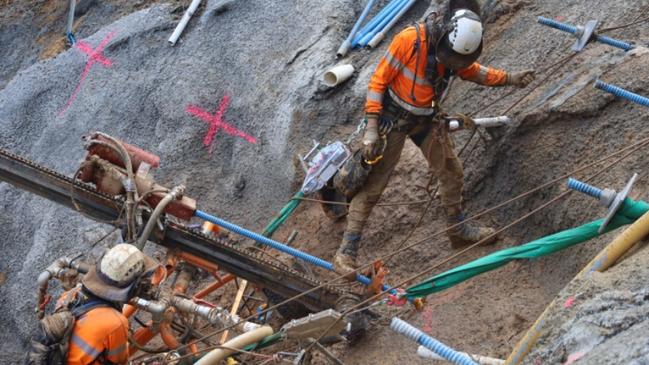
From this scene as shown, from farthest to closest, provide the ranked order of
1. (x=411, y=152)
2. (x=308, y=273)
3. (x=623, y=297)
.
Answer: (x=411, y=152) → (x=308, y=273) → (x=623, y=297)

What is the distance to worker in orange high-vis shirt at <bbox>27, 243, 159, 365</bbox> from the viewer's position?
16.0 ft

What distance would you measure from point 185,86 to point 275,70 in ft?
3.88

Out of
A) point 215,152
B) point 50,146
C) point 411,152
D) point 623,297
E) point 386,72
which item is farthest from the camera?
point 50,146

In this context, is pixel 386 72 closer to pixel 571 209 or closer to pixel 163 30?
pixel 571 209

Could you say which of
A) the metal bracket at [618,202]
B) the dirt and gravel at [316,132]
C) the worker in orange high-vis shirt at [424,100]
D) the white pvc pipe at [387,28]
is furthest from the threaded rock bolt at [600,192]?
the white pvc pipe at [387,28]

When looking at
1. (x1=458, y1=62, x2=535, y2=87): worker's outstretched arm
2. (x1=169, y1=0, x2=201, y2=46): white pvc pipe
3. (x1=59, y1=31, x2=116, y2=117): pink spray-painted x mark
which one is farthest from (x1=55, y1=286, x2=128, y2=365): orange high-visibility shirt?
(x1=59, y1=31, x2=116, y2=117): pink spray-painted x mark

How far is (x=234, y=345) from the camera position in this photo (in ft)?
17.1

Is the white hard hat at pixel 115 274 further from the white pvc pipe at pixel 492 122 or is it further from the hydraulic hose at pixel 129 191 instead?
the white pvc pipe at pixel 492 122

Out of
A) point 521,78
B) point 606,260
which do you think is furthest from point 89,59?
point 606,260

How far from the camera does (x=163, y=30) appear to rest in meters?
10.6

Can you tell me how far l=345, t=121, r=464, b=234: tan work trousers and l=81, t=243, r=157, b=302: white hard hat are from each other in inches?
83.3

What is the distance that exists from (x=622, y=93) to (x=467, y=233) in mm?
1710

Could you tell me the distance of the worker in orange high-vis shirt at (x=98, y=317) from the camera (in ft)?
16.0

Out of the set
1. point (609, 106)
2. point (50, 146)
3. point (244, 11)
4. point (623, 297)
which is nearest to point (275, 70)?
point (244, 11)
